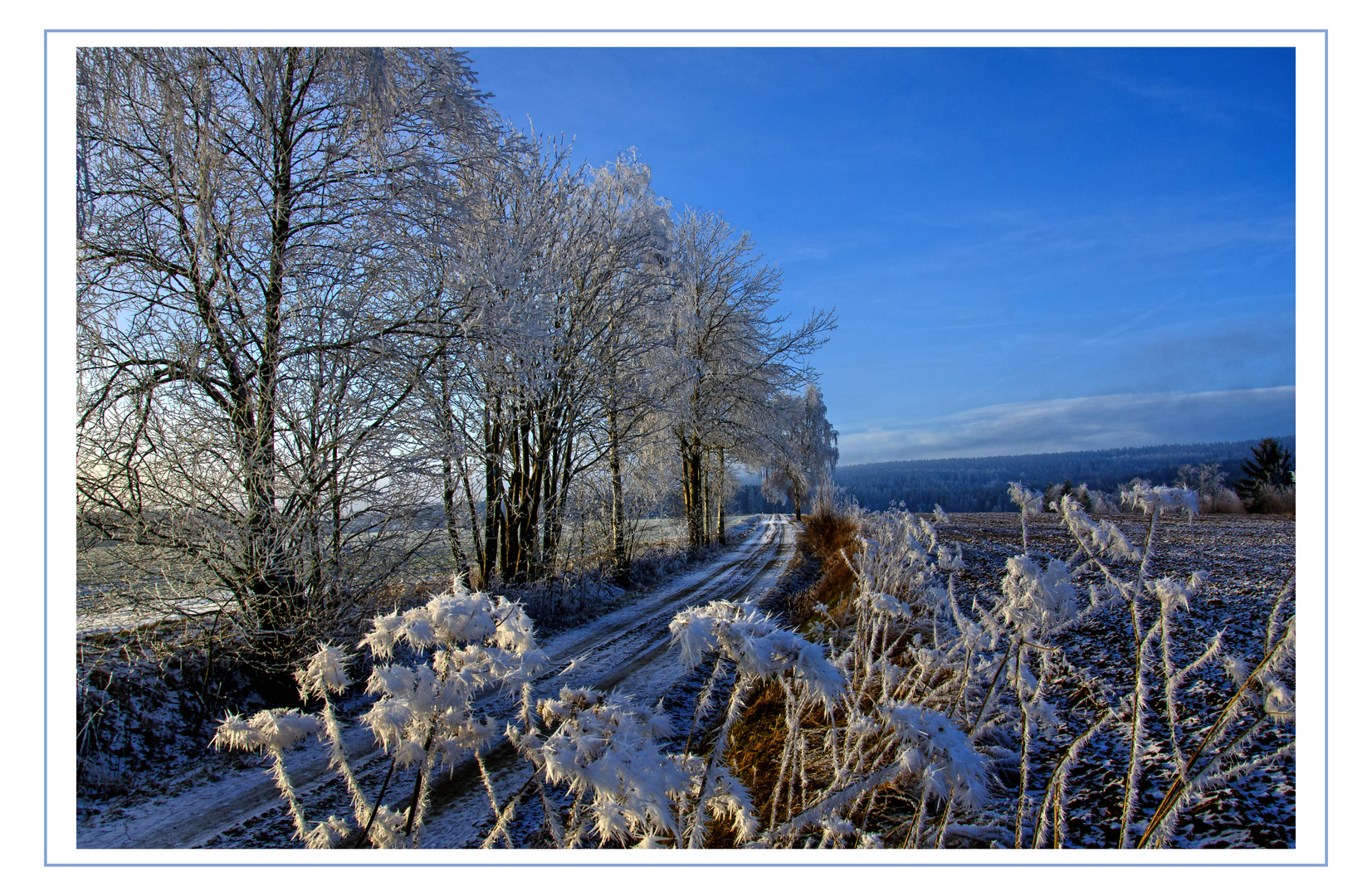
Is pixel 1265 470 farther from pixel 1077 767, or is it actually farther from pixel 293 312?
pixel 293 312

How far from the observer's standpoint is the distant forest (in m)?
3.09

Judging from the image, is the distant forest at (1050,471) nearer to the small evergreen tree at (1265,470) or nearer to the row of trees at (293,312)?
the small evergreen tree at (1265,470)

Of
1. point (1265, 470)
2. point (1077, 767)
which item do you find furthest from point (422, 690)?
point (1265, 470)

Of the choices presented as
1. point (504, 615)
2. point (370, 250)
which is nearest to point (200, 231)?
point (370, 250)

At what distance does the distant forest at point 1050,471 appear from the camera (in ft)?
10.2

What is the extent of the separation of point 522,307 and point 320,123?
2432 millimetres

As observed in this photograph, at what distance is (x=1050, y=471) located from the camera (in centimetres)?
430

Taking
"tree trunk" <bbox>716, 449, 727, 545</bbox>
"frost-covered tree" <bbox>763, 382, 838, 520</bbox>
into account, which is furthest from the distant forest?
"tree trunk" <bbox>716, 449, 727, 545</bbox>

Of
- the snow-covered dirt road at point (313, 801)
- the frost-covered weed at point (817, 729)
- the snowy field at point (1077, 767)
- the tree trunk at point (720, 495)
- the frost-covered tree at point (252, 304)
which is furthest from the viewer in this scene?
the tree trunk at point (720, 495)

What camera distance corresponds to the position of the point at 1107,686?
2.94 m

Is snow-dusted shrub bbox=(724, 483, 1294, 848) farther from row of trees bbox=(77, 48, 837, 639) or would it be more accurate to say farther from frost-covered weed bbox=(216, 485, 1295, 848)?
row of trees bbox=(77, 48, 837, 639)

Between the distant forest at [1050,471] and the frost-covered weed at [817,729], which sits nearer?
the frost-covered weed at [817,729]

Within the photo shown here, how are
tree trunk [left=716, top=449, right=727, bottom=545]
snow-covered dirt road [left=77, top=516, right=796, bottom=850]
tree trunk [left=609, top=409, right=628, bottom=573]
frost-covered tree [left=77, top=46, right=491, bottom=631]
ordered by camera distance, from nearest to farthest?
1. snow-covered dirt road [left=77, top=516, right=796, bottom=850]
2. frost-covered tree [left=77, top=46, right=491, bottom=631]
3. tree trunk [left=609, top=409, right=628, bottom=573]
4. tree trunk [left=716, top=449, right=727, bottom=545]
